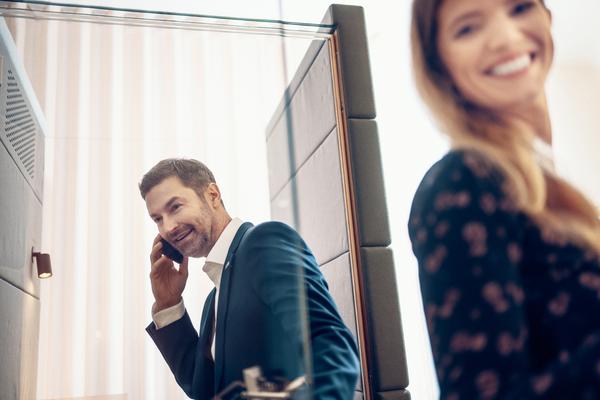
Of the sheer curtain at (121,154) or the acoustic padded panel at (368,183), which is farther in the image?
the acoustic padded panel at (368,183)

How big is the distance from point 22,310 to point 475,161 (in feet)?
3.95

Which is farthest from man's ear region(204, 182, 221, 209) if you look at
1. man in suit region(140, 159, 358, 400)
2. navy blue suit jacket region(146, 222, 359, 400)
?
navy blue suit jacket region(146, 222, 359, 400)

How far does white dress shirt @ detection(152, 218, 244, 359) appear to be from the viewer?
4.67ft

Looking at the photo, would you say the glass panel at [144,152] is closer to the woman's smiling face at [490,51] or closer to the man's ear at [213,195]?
the man's ear at [213,195]

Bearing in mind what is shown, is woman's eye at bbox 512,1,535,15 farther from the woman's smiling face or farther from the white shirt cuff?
the white shirt cuff

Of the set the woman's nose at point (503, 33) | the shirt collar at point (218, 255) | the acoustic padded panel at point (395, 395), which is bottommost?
the acoustic padded panel at point (395, 395)

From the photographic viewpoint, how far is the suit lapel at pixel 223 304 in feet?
4.54

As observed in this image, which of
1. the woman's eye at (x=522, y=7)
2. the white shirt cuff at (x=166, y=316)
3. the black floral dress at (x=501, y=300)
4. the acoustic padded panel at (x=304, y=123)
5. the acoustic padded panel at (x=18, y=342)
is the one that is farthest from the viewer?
the acoustic padded panel at (x=304, y=123)

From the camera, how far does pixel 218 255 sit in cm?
149

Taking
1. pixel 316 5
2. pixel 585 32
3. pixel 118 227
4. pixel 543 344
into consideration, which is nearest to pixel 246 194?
pixel 118 227

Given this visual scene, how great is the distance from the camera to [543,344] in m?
1.21

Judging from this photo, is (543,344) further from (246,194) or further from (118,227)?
(118,227)

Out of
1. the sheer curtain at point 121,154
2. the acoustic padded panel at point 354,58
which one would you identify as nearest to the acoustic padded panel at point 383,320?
the sheer curtain at point 121,154

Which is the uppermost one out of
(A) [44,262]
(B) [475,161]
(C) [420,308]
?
(B) [475,161]
